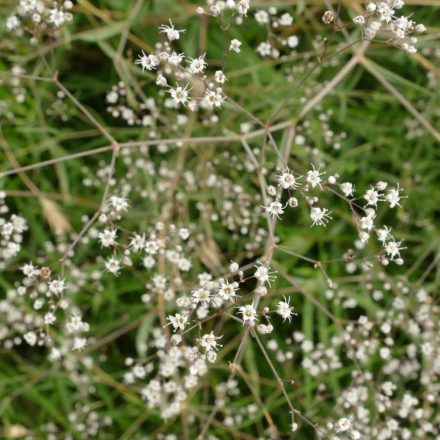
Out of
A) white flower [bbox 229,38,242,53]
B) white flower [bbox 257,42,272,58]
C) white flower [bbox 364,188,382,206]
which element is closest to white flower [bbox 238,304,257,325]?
white flower [bbox 364,188,382,206]

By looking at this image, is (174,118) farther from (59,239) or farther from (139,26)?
(59,239)

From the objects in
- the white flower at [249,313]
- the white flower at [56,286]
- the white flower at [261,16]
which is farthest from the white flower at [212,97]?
the white flower at [261,16]

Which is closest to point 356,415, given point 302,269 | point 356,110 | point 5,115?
point 302,269

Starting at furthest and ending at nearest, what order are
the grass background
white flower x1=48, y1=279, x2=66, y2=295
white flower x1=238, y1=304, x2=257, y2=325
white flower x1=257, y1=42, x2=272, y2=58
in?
the grass background < white flower x1=257, y1=42, x2=272, y2=58 < white flower x1=48, y1=279, x2=66, y2=295 < white flower x1=238, y1=304, x2=257, y2=325

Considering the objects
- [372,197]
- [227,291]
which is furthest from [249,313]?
[372,197]

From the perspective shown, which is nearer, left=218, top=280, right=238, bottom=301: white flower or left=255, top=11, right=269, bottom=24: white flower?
left=218, top=280, right=238, bottom=301: white flower

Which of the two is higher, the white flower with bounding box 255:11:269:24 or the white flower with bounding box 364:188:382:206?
the white flower with bounding box 255:11:269:24

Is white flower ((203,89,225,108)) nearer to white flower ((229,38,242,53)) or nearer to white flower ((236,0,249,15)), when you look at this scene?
white flower ((229,38,242,53))

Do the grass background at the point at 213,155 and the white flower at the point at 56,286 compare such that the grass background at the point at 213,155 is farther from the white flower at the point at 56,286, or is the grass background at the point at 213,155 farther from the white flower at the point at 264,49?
the white flower at the point at 56,286

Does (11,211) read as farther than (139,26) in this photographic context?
Yes

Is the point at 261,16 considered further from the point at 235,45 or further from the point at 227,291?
the point at 227,291

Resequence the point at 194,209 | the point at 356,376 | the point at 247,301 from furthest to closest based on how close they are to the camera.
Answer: the point at 194,209 < the point at 247,301 < the point at 356,376
